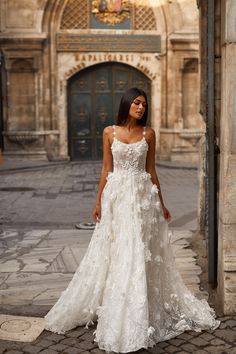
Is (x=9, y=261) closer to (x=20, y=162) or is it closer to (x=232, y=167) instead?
(x=232, y=167)

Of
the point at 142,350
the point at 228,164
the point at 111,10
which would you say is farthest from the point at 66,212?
the point at 111,10

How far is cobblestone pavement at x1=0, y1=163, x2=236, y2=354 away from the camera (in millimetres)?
4152

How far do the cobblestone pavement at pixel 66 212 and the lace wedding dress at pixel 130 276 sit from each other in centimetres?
14

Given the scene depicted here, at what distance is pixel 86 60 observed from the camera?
18.6 m

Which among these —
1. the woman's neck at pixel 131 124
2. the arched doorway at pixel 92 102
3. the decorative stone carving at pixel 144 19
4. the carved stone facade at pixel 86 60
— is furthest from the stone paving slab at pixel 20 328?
the decorative stone carving at pixel 144 19

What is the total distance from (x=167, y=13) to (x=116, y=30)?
5.73 ft

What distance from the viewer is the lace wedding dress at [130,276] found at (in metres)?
4.05

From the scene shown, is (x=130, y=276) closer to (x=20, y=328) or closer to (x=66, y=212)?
(x=20, y=328)

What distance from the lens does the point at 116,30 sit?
1867cm

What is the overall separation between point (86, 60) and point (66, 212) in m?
9.55

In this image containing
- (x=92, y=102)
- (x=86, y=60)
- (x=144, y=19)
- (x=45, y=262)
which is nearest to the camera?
(x=45, y=262)

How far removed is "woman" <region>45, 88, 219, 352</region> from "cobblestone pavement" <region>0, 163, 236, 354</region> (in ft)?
0.46

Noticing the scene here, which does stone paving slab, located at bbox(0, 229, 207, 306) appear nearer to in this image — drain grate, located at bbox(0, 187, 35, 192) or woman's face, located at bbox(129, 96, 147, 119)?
woman's face, located at bbox(129, 96, 147, 119)

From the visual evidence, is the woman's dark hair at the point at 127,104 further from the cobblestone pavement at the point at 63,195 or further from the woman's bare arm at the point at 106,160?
the cobblestone pavement at the point at 63,195
